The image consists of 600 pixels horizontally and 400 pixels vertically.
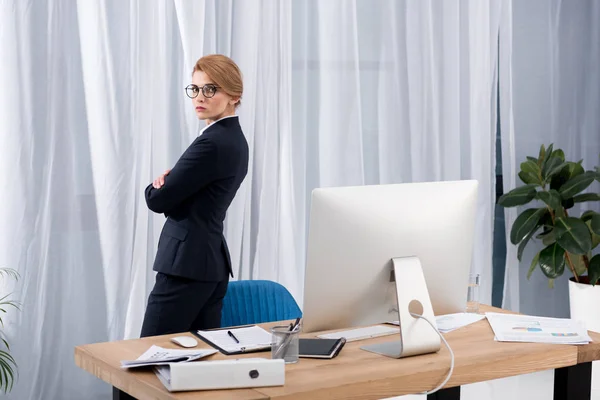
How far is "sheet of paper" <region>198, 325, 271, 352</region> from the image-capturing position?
2.23 m

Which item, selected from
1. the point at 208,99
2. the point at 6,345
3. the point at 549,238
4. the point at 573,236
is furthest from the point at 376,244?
the point at 549,238

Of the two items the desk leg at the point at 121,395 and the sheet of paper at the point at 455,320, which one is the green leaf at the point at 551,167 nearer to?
the sheet of paper at the point at 455,320

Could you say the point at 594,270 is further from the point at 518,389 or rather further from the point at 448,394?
the point at 448,394

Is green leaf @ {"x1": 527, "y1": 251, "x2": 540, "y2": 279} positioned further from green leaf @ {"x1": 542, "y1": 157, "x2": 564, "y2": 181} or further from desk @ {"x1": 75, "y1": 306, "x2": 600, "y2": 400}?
desk @ {"x1": 75, "y1": 306, "x2": 600, "y2": 400}

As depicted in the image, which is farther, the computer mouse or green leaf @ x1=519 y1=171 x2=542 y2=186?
green leaf @ x1=519 y1=171 x2=542 y2=186

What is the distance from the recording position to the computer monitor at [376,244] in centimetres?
213

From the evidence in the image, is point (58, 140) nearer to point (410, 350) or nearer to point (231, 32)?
point (231, 32)

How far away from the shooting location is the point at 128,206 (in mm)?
3627

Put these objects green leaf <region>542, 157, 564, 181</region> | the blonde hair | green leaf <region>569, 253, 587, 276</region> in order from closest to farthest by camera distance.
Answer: the blonde hair → green leaf <region>542, 157, 564, 181</region> → green leaf <region>569, 253, 587, 276</region>

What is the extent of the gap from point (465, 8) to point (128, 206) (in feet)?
7.34

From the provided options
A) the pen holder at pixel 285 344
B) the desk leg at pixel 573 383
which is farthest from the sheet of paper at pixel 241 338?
the desk leg at pixel 573 383

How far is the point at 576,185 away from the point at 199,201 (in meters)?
2.50

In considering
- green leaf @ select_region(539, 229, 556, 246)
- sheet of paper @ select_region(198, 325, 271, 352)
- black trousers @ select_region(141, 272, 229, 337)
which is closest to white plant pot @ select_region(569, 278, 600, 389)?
green leaf @ select_region(539, 229, 556, 246)

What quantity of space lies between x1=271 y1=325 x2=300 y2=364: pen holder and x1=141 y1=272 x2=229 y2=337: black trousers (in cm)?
85
